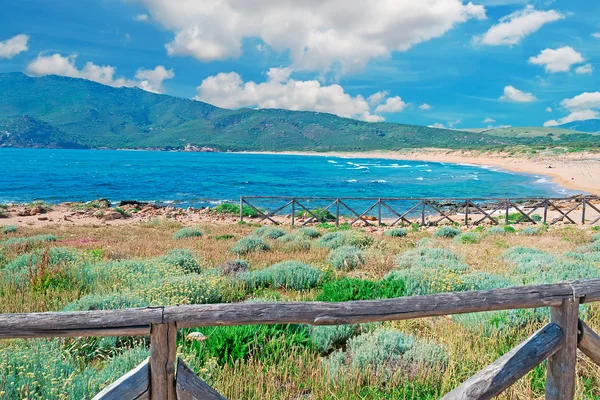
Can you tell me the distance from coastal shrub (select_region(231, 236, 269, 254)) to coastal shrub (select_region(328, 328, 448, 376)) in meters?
8.12

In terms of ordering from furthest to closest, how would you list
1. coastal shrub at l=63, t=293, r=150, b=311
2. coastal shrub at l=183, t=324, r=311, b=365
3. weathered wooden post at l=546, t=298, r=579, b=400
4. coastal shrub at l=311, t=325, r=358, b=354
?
coastal shrub at l=63, t=293, r=150, b=311
coastal shrub at l=311, t=325, r=358, b=354
coastal shrub at l=183, t=324, r=311, b=365
weathered wooden post at l=546, t=298, r=579, b=400

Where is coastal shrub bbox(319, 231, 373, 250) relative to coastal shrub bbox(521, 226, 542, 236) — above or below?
above

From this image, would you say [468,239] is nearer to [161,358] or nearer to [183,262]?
[183,262]

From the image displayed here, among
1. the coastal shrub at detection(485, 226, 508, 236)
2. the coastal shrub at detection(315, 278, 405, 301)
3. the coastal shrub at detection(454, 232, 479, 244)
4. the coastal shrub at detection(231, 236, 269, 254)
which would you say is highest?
the coastal shrub at detection(315, 278, 405, 301)

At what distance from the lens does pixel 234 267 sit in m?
9.36

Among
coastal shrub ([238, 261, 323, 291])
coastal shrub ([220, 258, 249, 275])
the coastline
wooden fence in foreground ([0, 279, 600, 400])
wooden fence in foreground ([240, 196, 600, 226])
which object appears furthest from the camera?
the coastline

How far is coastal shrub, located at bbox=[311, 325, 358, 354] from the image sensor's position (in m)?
4.99

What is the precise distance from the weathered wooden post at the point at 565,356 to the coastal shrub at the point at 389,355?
Result: 5.00 feet

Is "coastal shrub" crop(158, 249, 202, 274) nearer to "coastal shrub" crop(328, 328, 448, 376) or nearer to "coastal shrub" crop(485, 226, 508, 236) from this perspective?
"coastal shrub" crop(328, 328, 448, 376)

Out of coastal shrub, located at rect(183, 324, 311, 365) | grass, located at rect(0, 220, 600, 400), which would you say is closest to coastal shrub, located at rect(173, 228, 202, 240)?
grass, located at rect(0, 220, 600, 400)

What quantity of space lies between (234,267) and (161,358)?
728cm

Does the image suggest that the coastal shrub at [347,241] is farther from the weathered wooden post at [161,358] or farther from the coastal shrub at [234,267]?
the weathered wooden post at [161,358]

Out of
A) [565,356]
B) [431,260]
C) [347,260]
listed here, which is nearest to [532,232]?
[431,260]

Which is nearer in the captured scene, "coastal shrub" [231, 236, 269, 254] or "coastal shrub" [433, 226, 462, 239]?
"coastal shrub" [231, 236, 269, 254]
